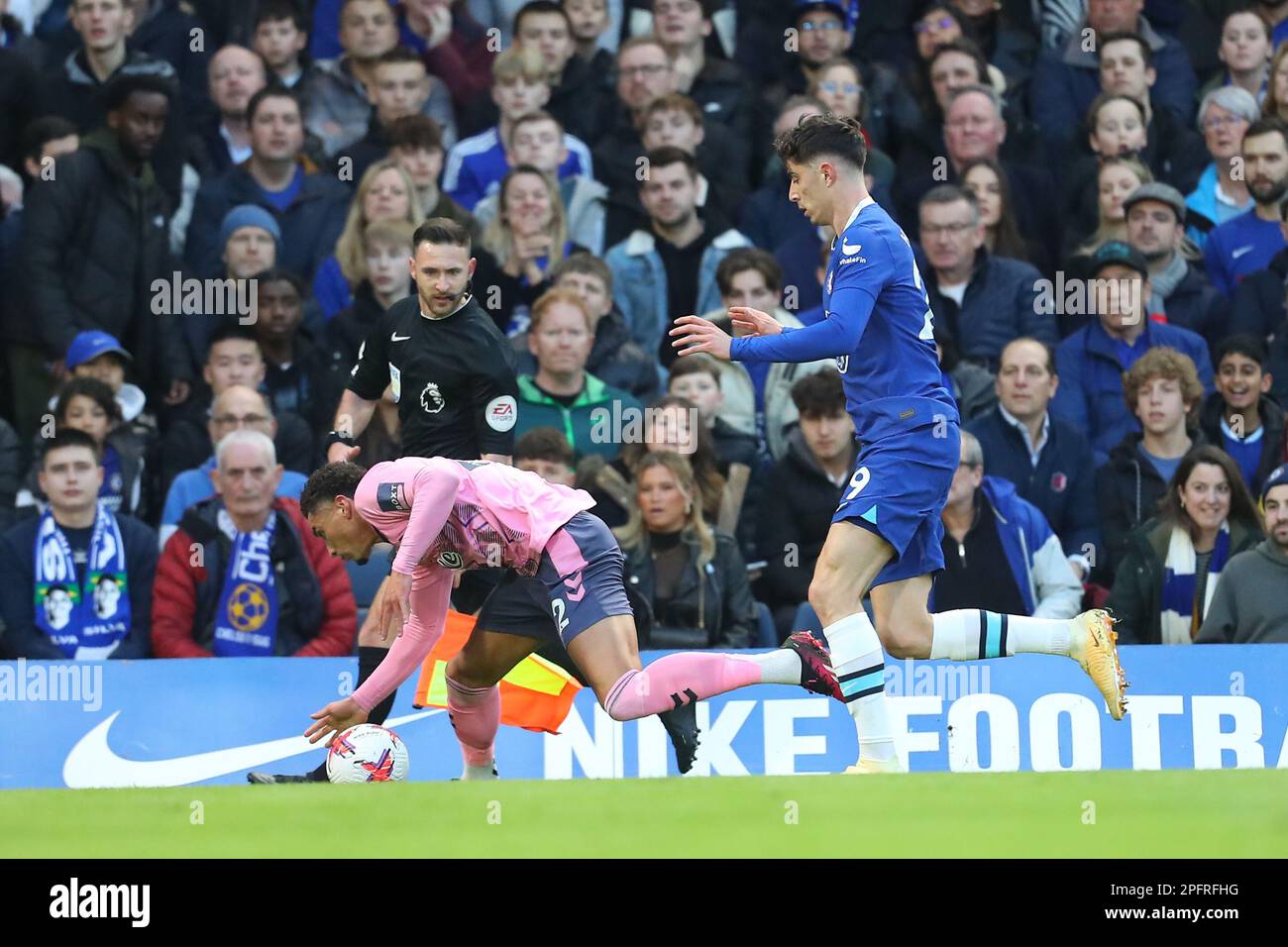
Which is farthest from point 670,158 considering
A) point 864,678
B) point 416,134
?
point 864,678

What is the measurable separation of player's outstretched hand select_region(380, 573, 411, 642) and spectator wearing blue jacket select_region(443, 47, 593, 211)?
213 inches

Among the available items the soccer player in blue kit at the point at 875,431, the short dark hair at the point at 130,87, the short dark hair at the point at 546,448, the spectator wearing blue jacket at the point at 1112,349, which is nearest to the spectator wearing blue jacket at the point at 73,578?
the short dark hair at the point at 546,448

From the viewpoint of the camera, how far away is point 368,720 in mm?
9492

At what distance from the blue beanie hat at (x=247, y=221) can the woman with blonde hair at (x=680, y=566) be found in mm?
3421

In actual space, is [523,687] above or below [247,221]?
below

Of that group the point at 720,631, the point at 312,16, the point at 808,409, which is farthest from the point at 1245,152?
the point at 312,16

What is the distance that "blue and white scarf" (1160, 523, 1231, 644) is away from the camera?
36.6ft

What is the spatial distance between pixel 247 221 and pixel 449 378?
4.61 m

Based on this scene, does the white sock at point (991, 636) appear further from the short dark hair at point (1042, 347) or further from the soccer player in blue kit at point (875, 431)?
the short dark hair at point (1042, 347)

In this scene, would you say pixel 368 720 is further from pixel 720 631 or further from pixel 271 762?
pixel 720 631

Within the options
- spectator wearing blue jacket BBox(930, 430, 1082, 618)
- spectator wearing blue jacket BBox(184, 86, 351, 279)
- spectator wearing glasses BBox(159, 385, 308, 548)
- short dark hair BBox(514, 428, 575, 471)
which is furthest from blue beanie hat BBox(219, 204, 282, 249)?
spectator wearing blue jacket BBox(930, 430, 1082, 618)

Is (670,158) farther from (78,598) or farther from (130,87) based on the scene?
(78,598)

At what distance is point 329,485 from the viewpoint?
812 cm
